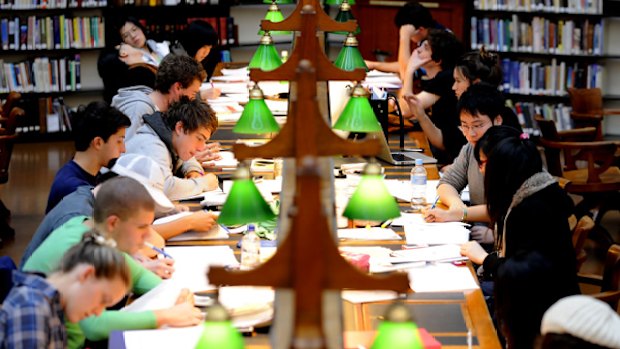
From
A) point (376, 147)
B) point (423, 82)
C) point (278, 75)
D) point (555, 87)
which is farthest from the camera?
point (555, 87)

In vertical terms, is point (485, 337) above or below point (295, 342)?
below

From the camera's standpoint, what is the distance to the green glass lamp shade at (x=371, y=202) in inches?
122

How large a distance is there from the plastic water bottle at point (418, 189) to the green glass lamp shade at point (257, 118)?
0.78 meters

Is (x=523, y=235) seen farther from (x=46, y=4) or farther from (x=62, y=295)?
(x=46, y=4)

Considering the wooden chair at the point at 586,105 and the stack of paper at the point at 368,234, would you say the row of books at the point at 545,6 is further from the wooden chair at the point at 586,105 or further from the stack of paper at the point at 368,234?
the stack of paper at the point at 368,234

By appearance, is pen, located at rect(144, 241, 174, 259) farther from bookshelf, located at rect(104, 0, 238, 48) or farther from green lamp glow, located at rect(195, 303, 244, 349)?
bookshelf, located at rect(104, 0, 238, 48)

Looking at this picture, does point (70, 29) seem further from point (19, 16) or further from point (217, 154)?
point (217, 154)

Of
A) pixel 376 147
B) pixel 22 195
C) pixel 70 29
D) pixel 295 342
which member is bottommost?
pixel 22 195

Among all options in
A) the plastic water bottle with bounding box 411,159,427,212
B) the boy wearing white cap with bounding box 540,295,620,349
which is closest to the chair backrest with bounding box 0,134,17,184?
the plastic water bottle with bounding box 411,159,427,212

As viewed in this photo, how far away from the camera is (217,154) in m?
5.36

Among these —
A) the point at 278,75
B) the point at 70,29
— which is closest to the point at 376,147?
the point at 278,75

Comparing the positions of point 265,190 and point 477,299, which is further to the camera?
point 265,190

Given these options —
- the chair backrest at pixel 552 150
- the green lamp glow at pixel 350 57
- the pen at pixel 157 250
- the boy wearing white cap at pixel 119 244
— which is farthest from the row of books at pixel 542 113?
the boy wearing white cap at pixel 119 244

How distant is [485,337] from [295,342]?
1.36m
